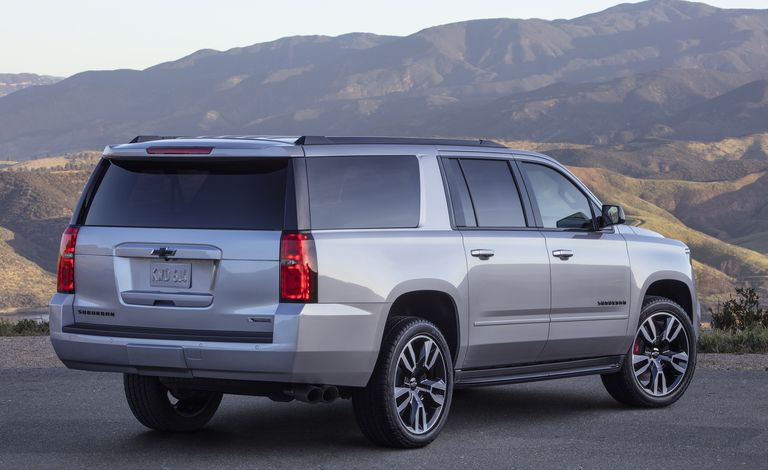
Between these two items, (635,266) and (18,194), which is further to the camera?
(18,194)

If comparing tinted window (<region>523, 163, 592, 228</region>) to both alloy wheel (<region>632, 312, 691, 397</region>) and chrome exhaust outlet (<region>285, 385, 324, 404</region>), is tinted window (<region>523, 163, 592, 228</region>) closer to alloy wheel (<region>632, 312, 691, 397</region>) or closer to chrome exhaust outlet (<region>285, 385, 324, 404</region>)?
alloy wheel (<region>632, 312, 691, 397</region>)

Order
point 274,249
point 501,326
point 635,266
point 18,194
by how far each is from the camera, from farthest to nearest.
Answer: point 18,194, point 635,266, point 501,326, point 274,249

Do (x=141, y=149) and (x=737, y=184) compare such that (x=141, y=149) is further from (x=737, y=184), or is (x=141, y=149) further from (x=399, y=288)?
(x=737, y=184)

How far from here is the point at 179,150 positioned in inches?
286

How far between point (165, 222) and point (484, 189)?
2.22 m

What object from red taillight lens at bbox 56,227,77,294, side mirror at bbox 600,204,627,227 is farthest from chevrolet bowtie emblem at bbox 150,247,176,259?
side mirror at bbox 600,204,627,227

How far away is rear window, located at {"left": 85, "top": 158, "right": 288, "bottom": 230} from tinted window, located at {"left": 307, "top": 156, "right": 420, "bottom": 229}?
24cm

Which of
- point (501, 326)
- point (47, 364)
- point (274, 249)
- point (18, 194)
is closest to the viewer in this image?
point (274, 249)

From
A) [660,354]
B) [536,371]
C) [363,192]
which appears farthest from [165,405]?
[660,354]

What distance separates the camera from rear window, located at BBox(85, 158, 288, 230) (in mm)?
7082

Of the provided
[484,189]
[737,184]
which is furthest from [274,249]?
[737,184]

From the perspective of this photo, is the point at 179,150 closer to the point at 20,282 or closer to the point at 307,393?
the point at 307,393

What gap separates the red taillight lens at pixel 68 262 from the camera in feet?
24.6

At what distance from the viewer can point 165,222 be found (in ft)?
23.8
